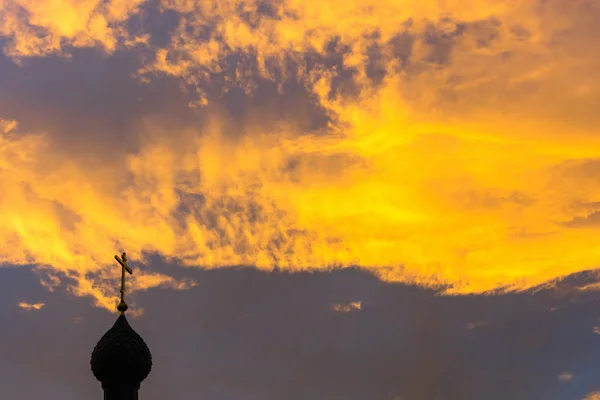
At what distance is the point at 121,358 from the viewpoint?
1785 inches

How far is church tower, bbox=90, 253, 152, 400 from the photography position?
149 feet

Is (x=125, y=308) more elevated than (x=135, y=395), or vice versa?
(x=125, y=308)

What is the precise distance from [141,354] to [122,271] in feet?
13.3

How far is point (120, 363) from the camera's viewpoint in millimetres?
45312

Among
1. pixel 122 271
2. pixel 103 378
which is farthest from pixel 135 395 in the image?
pixel 122 271

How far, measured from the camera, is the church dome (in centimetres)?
4531

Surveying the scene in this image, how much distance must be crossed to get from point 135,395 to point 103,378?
1578mm

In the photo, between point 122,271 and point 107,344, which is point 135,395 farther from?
point 122,271

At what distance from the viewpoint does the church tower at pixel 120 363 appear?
149ft

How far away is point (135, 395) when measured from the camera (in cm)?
4562

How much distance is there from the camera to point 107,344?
45844 mm

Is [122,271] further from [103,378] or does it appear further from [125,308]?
[103,378]

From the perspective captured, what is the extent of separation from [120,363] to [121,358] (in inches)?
8.5

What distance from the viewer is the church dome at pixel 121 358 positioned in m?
45.3
